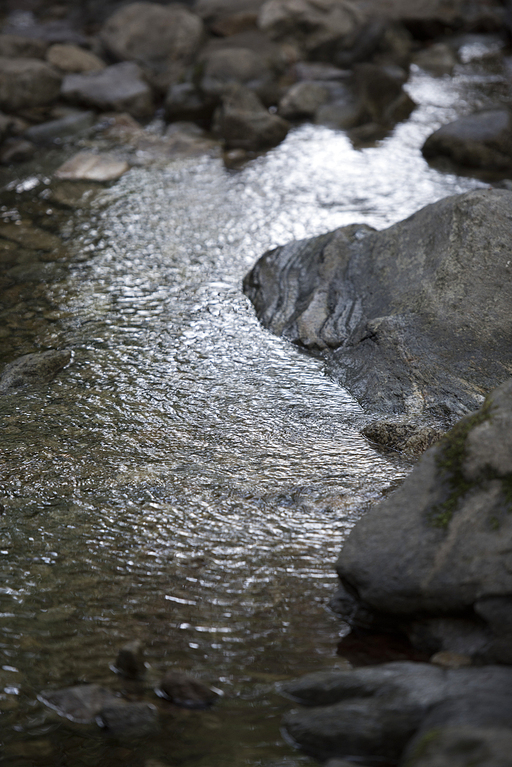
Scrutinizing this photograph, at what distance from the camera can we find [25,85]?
9.20 meters

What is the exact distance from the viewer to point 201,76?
923 cm

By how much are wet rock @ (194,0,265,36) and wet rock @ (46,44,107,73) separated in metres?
2.30

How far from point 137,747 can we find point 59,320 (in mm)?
3410

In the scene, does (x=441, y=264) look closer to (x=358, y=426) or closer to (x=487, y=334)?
(x=487, y=334)

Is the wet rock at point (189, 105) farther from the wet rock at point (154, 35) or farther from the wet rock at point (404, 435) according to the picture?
the wet rock at point (404, 435)

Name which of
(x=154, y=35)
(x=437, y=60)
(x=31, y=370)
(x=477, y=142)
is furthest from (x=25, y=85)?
(x=31, y=370)

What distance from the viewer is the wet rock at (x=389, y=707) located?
1990mm

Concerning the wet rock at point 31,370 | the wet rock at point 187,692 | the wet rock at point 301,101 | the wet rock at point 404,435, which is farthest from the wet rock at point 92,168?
the wet rock at point 187,692

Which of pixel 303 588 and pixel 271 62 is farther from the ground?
pixel 271 62

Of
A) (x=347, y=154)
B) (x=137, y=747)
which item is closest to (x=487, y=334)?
(x=137, y=747)

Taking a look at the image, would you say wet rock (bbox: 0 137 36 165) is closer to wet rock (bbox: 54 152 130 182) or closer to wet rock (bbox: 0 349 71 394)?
wet rock (bbox: 54 152 130 182)

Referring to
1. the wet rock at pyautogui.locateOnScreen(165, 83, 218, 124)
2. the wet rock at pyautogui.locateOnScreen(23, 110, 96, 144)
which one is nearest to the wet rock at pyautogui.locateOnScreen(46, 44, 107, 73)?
the wet rock at pyautogui.locateOnScreen(23, 110, 96, 144)

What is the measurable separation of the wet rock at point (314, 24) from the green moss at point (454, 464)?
9429 mm

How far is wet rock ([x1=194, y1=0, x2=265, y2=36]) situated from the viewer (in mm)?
11273
